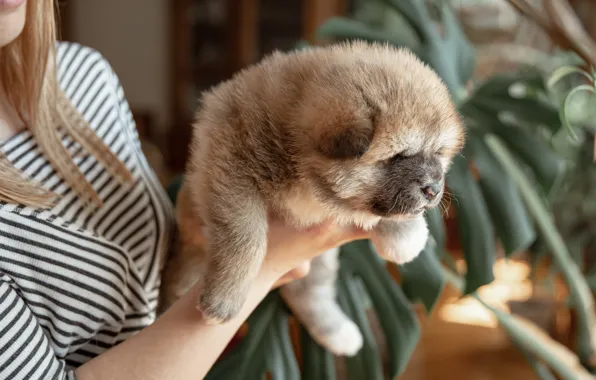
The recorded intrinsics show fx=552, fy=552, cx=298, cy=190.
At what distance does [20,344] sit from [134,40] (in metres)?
4.23

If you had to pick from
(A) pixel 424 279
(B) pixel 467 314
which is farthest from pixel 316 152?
(B) pixel 467 314

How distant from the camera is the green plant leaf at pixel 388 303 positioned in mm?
935

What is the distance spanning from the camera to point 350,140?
59cm

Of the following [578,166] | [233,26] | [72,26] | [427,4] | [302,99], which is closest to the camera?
[302,99]

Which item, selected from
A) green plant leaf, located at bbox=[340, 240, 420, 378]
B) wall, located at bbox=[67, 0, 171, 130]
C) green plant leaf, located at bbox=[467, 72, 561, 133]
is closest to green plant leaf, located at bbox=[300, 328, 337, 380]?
green plant leaf, located at bbox=[340, 240, 420, 378]

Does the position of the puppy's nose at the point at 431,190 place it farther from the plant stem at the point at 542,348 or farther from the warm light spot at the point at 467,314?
the warm light spot at the point at 467,314

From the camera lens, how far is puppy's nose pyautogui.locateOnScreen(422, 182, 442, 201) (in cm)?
62

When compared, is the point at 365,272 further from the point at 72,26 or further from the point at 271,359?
the point at 72,26

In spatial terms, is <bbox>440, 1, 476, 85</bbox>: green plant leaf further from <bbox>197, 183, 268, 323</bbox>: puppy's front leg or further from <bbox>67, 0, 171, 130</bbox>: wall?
<bbox>67, 0, 171, 130</bbox>: wall

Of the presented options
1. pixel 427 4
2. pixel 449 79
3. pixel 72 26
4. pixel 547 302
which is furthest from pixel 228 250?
pixel 72 26

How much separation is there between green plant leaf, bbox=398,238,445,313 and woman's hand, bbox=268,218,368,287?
22 cm

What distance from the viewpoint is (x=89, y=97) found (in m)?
0.88

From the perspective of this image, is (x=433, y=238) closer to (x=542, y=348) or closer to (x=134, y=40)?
(x=542, y=348)

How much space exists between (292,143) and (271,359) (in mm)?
462
